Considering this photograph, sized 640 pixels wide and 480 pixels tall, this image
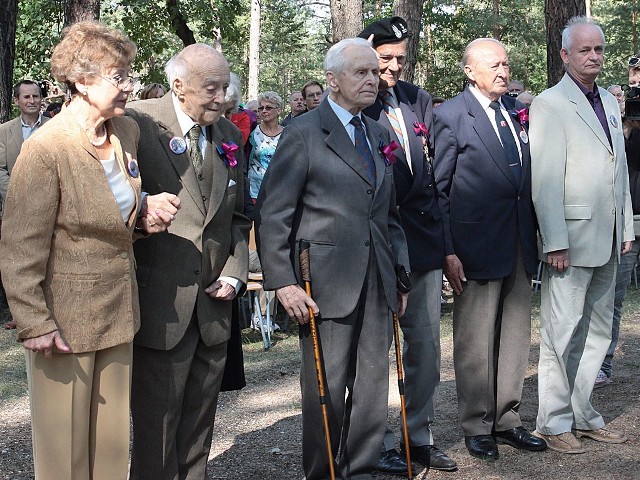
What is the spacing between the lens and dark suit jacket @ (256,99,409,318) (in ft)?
14.8

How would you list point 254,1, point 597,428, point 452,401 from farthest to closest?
point 254,1 < point 452,401 < point 597,428

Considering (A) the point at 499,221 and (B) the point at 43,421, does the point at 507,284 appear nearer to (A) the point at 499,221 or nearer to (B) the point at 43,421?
(A) the point at 499,221

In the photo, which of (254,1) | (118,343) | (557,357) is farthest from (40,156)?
(254,1)

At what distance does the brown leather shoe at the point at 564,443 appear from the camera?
18.2 feet

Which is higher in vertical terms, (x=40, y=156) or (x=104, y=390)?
(x=40, y=156)

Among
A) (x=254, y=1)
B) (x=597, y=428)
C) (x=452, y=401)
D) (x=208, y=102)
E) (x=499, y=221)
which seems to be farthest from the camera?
(x=254, y=1)

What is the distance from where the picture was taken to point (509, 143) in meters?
5.44

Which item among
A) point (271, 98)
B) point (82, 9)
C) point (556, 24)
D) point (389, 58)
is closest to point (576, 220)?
point (389, 58)

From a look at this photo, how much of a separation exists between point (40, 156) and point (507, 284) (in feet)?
9.82

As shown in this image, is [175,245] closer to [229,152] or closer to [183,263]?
[183,263]

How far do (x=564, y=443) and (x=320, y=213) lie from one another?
221 centimetres

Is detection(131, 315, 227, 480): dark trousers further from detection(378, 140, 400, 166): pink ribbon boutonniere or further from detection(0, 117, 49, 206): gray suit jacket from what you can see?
detection(0, 117, 49, 206): gray suit jacket

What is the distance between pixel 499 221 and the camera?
536 cm

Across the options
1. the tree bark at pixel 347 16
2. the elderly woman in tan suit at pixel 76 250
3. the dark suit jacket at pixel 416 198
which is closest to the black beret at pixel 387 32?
the dark suit jacket at pixel 416 198
